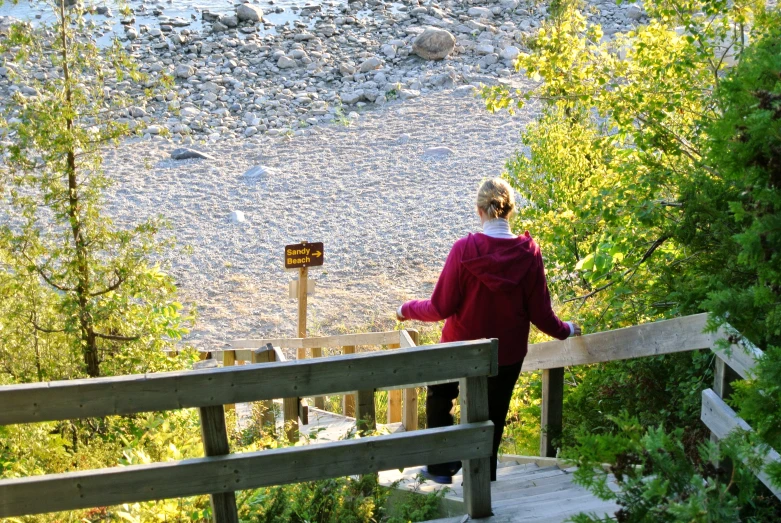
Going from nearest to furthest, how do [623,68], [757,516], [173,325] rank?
[757,516], [623,68], [173,325]

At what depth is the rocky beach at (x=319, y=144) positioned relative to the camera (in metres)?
16.3

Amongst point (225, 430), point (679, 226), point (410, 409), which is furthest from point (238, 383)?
point (410, 409)

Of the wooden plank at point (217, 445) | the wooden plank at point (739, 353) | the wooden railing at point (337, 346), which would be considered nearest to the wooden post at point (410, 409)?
the wooden railing at point (337, 346)

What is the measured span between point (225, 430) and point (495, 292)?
1.52 meters

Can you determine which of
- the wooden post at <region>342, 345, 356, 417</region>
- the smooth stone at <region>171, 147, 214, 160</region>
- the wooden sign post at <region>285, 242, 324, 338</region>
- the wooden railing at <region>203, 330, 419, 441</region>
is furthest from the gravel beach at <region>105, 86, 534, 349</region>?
the wooden post at <region>342, 345, 356, 417</region>

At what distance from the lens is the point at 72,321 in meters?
6.63

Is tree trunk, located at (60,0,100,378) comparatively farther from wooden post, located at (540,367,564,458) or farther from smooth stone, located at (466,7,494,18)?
smooth stone, located at (466,7,494,18)

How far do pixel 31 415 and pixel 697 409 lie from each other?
2.96m

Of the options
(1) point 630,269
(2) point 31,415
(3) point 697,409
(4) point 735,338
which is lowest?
(3) point 697,409

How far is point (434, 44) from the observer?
2788cm

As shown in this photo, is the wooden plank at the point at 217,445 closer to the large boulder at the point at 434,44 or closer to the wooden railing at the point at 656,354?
the wooden railing at the point at 656,354

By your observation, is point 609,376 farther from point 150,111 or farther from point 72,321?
point 150,111

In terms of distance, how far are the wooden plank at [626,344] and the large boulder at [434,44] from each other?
2372cm

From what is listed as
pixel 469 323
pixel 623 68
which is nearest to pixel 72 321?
pixel 469 323
